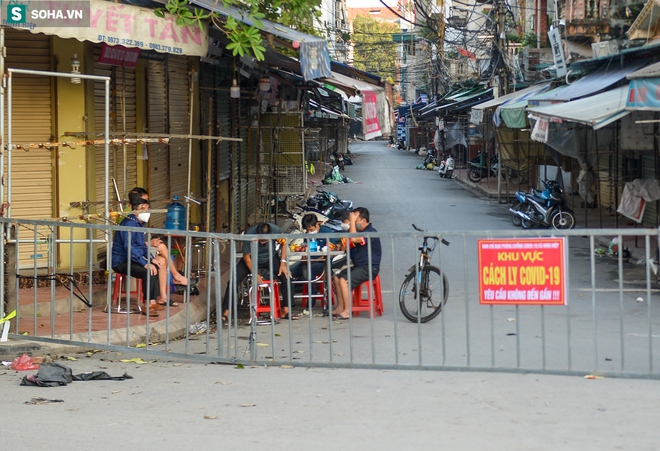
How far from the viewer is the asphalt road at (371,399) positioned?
17.5ft

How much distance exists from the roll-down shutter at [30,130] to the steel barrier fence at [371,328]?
0.45 meters

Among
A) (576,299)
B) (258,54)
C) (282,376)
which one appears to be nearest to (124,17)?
(258,54)

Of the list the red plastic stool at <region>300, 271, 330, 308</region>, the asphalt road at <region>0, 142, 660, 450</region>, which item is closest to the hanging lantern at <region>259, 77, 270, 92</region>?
the red plastic stool at <region>300, 271, 330, 308</region>

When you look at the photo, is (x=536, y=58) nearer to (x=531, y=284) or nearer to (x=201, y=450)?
(x=531, y=284)

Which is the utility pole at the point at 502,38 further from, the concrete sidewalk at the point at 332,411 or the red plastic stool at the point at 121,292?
the concrete sidewalk at the point at 332,411

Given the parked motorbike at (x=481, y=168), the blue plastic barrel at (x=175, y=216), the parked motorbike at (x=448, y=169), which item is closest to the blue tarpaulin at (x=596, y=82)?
the blue plastic barrel at (x=175, y=216)

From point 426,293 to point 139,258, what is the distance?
125 inches

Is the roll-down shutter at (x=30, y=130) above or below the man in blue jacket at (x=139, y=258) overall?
above

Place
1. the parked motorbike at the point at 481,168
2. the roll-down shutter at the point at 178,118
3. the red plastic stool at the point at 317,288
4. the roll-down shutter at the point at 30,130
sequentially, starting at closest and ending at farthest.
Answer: the roll-down shutter at the point at 30,130, the red plastic stool at the point at 317,288, the roll-down shutter at the point at 178,118, the parked motorbike at the point at 481,168

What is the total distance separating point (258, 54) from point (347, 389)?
15.1 feet

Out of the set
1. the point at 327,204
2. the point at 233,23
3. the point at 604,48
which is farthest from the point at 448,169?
the point at 233,23

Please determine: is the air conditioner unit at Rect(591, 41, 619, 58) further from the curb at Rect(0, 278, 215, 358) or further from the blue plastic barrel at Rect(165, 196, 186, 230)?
the curb at Rect(0, 278, 215, 358)

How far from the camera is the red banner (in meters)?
6.77

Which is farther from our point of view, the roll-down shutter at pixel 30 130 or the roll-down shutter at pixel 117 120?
the roll-down shutter at pixel 117 120
